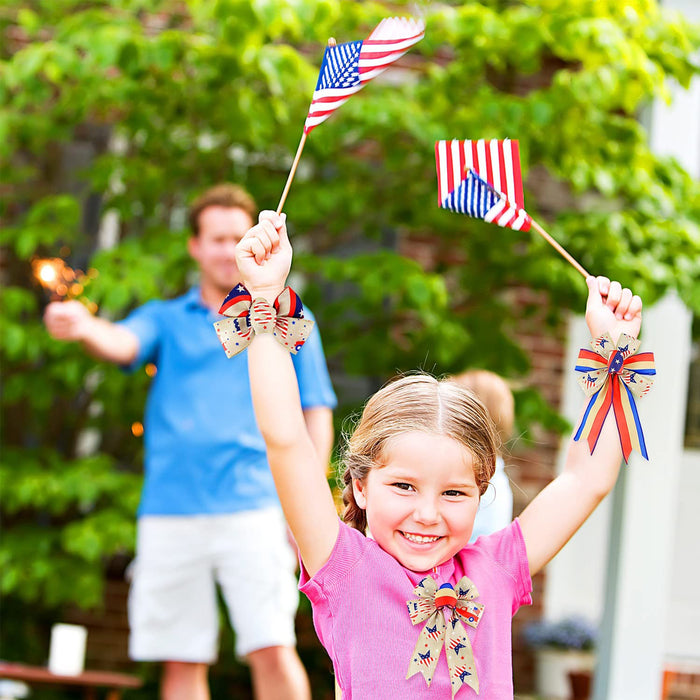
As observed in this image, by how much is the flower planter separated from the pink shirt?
3.77 metres

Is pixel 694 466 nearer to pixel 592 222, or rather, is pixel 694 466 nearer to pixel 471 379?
pixel 592 222

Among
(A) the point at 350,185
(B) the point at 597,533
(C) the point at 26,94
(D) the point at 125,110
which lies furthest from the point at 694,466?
(C) the point at 26,94

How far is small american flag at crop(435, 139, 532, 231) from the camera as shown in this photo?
6.05 ft

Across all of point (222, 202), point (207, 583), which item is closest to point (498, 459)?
point (207, 583)

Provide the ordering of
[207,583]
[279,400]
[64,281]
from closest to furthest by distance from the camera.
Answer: [279,400], [207,583], [64,281]

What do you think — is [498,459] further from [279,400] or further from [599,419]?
[279,400]

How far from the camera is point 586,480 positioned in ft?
5.66

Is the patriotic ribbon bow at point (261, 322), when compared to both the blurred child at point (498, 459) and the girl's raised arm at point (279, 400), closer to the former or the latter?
the girl's raised arm at point (279, 400)

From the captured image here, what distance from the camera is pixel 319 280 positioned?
5.27 m

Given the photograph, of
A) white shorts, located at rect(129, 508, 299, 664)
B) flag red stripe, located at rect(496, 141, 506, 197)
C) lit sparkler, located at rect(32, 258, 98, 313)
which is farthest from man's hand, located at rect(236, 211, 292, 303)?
lit sparkler, located at rect(32, 258, 98, 313)

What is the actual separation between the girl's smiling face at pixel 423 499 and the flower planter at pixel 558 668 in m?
3.86

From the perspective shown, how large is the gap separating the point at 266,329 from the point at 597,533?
14.1 feet

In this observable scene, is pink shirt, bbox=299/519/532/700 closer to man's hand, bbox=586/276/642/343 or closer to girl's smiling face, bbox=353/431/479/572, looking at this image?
girl's smiling face, bbox=353/431/479/572

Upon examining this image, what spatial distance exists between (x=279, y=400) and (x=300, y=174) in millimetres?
3459
